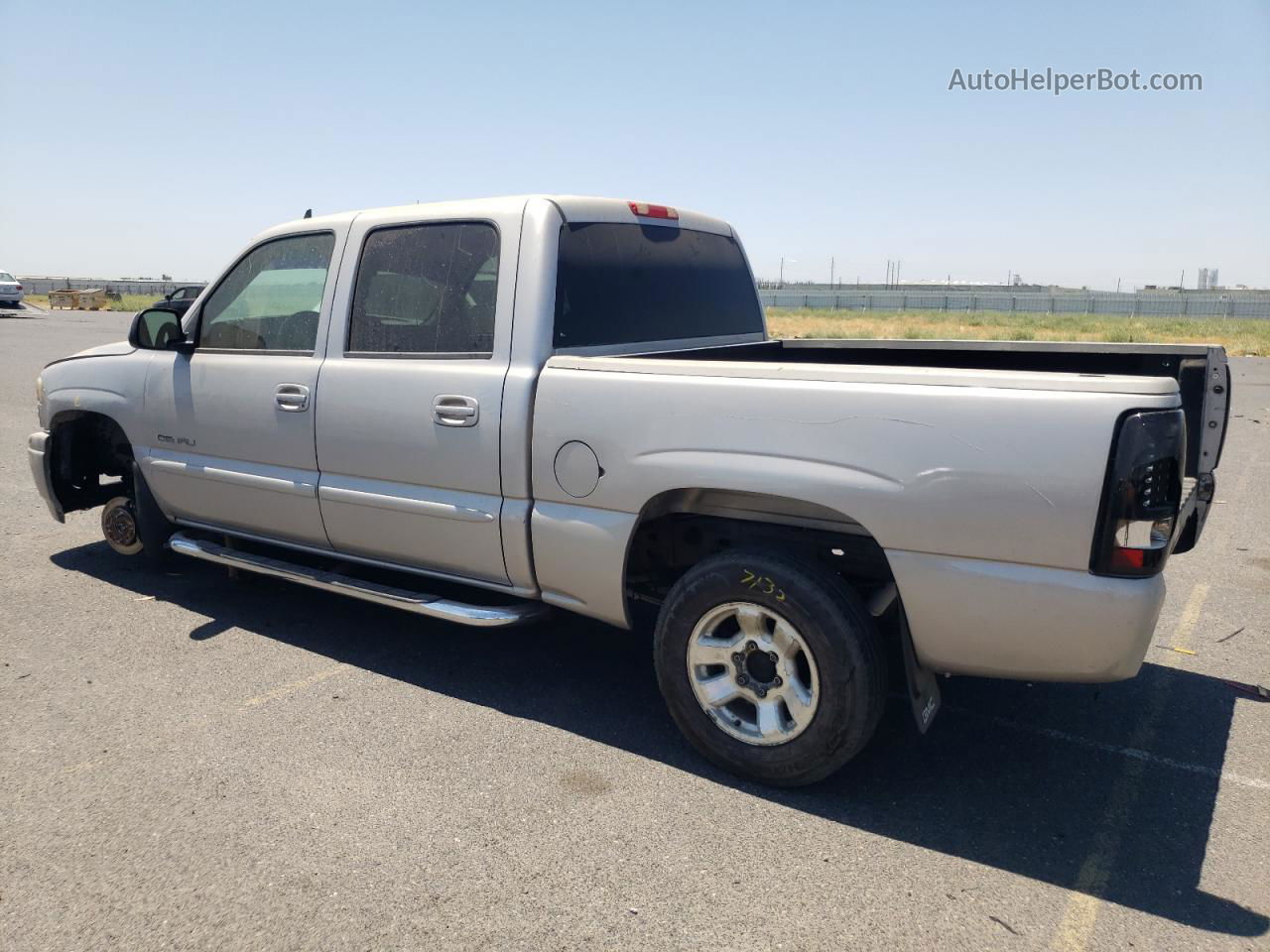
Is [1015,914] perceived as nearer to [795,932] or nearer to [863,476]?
[795,932]

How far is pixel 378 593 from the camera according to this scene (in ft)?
14.3

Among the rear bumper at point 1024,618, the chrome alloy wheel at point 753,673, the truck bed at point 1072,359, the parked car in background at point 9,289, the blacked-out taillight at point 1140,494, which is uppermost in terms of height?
the parked car in background at point 9,289

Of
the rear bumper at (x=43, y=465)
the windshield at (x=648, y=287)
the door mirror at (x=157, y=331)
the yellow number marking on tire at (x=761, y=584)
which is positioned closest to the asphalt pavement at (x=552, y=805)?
the yellow number marking on tire at (x=761, y=584)

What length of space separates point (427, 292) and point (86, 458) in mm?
3121

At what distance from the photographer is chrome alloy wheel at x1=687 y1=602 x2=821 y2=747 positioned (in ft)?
11.0

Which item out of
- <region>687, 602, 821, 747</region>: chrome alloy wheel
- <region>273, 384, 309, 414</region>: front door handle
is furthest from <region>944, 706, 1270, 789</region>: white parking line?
<region>273, 384, 309, 414</region>: front door handle

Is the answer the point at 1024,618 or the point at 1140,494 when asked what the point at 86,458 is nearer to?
the point at 1024,618

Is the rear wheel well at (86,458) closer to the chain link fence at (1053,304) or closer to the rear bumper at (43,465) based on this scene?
the rear bumper at (43,465)

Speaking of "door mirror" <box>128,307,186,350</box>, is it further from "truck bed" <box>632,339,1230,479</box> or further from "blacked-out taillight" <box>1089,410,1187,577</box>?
"blacked-out taillight" <box>1089,410,1187,577</box>

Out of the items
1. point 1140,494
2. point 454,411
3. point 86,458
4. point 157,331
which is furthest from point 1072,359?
point 86,458

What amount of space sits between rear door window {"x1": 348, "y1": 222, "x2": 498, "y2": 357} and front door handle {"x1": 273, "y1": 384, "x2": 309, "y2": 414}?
1.06 feet

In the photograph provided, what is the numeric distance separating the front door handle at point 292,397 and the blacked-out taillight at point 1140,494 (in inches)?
133

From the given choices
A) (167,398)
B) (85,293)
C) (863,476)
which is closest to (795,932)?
(863,476)

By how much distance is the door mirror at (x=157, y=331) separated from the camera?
5.09 meters
